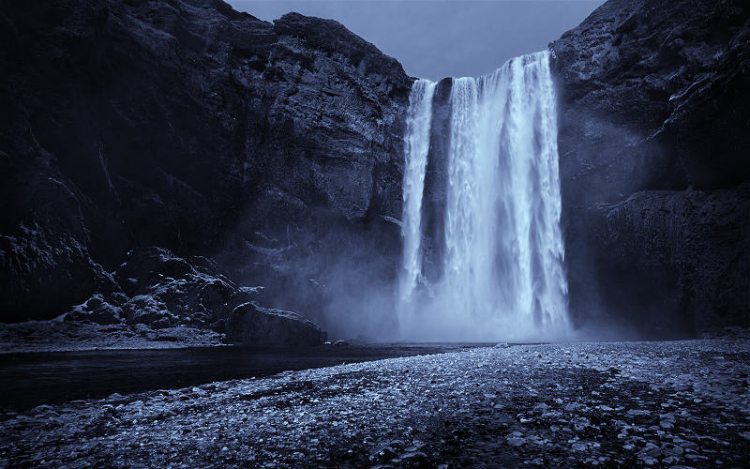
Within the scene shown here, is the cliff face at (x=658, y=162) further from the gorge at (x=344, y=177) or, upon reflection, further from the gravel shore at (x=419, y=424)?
Result: the gravel shore at (x=419, y=424)

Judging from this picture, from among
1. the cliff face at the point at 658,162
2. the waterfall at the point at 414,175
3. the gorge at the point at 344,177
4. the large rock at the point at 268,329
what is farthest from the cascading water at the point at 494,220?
the large rock at the point at 268,329

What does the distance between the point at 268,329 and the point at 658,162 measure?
33994 mm

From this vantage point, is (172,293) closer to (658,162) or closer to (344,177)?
(344,177)

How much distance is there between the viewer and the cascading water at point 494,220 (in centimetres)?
3806

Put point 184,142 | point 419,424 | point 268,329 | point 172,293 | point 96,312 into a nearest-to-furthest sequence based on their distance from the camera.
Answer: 1. point 419,424
2. point 268,329
3. point 96,312
4. point 172,293
5. point 184,142

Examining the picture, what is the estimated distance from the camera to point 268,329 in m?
28.9

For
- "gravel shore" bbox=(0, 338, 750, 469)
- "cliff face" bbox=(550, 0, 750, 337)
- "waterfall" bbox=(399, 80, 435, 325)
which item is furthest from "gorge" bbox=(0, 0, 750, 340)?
"gravel shore" bbox=(0, 338, 750, 469)

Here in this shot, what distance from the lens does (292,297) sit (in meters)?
41.2

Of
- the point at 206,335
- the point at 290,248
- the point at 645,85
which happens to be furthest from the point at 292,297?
the point at 645,85

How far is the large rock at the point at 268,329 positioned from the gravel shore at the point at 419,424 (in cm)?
1845

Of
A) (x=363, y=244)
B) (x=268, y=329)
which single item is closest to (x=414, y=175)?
(x=363, y=244)

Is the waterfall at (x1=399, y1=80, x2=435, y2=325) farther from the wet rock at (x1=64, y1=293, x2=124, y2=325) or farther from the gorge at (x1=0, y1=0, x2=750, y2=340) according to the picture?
the wet rock at (x1=64, y1=293, x2=124, y2=325)

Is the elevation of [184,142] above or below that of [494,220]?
above

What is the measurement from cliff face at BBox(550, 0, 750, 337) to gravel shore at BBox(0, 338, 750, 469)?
21667 millimetres
